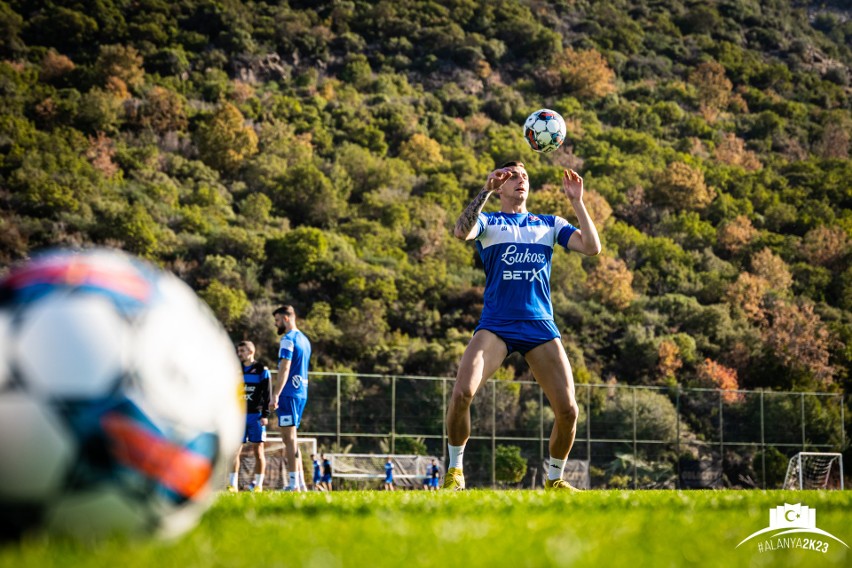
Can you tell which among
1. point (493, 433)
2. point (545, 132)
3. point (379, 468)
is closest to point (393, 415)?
point (379, 468)

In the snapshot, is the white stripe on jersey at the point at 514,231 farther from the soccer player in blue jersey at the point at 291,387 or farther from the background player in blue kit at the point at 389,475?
the background player in blue kit at the point at 389,475

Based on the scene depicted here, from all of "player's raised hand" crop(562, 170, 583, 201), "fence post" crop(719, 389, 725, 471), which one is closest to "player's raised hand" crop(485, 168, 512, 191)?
"player's raised hand" crop(562, 170, 583, 201)

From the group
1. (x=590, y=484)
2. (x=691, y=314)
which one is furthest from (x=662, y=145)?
(x=590, y=484)

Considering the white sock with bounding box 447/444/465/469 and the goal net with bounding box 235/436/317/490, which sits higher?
the white sock with bounding box 447/444/465/469

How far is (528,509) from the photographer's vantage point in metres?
5.42

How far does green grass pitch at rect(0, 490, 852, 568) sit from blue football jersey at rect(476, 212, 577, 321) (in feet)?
8.52

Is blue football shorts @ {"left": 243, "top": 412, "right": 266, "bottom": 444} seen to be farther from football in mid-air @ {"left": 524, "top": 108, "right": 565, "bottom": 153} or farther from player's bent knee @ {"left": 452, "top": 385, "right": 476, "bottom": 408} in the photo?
player's bent knee @ {"left": 452, "top": 385, "right": 476, "bottom": 408}

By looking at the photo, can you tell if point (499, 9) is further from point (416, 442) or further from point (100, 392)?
point (100, 392)

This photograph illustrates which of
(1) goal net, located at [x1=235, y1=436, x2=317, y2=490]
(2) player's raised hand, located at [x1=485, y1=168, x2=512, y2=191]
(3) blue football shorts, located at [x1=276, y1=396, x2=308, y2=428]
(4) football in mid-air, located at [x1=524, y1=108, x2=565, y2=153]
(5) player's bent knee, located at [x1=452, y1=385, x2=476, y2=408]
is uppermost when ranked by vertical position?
(4) football in mid-air, located at [x1=524, y1=108, x2=565, y2=153]

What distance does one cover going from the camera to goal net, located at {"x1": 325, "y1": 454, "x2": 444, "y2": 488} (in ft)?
84.9

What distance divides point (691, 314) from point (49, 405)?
4157 centimetres

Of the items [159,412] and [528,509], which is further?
[528,509]

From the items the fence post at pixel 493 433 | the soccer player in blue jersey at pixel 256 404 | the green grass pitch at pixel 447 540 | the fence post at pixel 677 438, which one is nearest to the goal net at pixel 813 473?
the fence post at pixel 677 438

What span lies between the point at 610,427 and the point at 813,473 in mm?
5839
